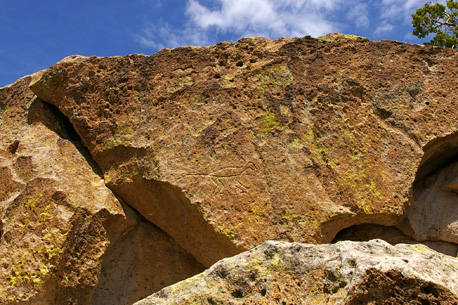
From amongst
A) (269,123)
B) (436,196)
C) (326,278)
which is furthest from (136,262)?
(436,196)

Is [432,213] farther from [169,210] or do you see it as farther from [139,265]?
[139,265]

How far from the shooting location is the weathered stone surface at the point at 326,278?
2818mm

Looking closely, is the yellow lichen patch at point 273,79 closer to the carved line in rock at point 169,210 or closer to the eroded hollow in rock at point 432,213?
the carved line in rock at point 169,210

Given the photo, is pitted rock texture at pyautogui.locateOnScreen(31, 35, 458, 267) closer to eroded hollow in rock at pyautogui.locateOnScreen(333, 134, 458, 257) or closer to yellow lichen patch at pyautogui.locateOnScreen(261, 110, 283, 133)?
yellow lichen patch at pyautogui.locateOnScreen(261, 110, 283, 133)

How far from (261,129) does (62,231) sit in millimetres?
2358

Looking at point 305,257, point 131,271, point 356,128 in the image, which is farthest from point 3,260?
point 356,128

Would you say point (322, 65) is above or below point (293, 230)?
above

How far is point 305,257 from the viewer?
3209 millimetres

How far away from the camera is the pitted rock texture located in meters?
5.45

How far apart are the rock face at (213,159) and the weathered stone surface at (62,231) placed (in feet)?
0.05

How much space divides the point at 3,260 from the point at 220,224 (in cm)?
219

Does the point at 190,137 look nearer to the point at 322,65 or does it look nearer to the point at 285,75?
the point at 285,75

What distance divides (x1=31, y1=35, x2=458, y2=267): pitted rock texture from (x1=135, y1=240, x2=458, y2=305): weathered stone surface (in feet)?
6.57

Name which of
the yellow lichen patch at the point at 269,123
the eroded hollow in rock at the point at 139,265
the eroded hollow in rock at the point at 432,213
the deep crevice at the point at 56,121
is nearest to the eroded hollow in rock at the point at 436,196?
the eroded hollow in rock at the point at 432,213
